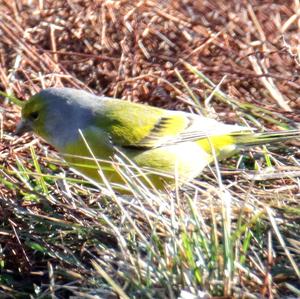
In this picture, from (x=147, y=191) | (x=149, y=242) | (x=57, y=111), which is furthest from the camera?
(x=57, y=111)

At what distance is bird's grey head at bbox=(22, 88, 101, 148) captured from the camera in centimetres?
496

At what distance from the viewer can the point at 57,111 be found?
5031 mm

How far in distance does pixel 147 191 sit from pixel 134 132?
3.93 feet

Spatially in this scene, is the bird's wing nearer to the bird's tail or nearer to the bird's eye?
the bird's tail

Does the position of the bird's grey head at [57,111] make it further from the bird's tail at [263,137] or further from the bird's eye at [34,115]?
the bird's tail at [263,137]

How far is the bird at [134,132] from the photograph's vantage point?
487 cm

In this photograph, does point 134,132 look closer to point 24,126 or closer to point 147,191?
point 24,126

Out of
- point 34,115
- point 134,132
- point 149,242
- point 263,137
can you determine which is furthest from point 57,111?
point 149,242

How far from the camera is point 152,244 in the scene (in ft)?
11.6

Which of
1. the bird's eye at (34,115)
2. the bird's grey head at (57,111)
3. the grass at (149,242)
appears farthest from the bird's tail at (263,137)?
the bird's eye at (34,115)

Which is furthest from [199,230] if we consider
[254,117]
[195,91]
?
[195,91]

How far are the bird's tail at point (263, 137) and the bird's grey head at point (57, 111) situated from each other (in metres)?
0.90

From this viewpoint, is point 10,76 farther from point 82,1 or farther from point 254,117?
point 254,117

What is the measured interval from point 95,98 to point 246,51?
177cm
